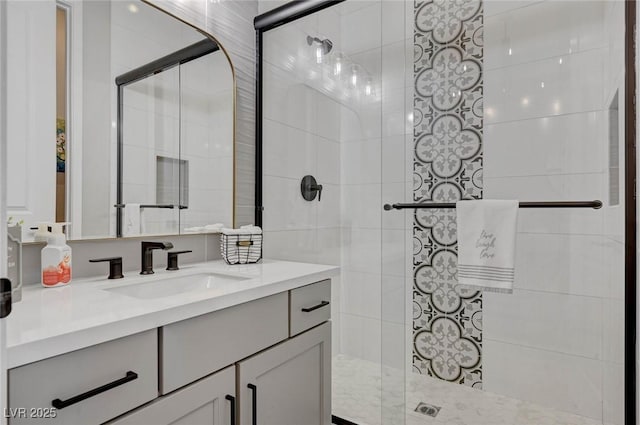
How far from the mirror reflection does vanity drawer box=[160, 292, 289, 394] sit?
57 centimetres

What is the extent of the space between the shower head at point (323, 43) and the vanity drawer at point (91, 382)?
5.27ft

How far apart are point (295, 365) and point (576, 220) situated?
4.34 feet

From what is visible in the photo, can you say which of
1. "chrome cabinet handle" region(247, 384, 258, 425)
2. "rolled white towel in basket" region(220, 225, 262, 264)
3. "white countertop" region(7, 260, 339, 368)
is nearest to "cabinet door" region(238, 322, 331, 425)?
"chrome cabinet handle" region(247, 384, 258, 425)

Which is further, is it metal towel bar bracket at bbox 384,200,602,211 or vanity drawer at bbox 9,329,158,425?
metal towel bar bracket at bbox 384,200,602,211

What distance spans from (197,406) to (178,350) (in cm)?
16

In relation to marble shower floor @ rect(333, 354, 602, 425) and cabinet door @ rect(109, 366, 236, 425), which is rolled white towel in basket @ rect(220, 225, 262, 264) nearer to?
cabinet door @ rect(109, 366, 236, 425)

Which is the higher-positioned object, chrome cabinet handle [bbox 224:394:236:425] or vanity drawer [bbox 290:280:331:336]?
vanity drawer [bbox 290:280:331:336]

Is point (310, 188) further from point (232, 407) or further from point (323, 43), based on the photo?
point (232, 407)

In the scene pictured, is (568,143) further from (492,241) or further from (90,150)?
(90,150)

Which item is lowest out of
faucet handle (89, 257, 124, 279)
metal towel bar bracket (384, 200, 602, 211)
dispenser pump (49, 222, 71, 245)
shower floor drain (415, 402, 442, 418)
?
shower floor drain (415, 402, 442, 418)

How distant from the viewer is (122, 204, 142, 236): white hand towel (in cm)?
128

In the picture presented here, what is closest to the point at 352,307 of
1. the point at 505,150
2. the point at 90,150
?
the point at 505,150

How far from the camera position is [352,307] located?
1.99m

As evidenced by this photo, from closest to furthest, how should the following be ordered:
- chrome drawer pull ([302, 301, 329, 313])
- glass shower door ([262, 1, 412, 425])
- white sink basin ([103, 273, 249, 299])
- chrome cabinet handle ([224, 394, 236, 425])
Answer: chrome cabinet handle ([224, 394, 236, 425]), white sink basin ([103, 273, 249, 299]), chrome drawer pull ([302, 301, 329, 313]), glass shower door ([262, 1, 412, 425])
